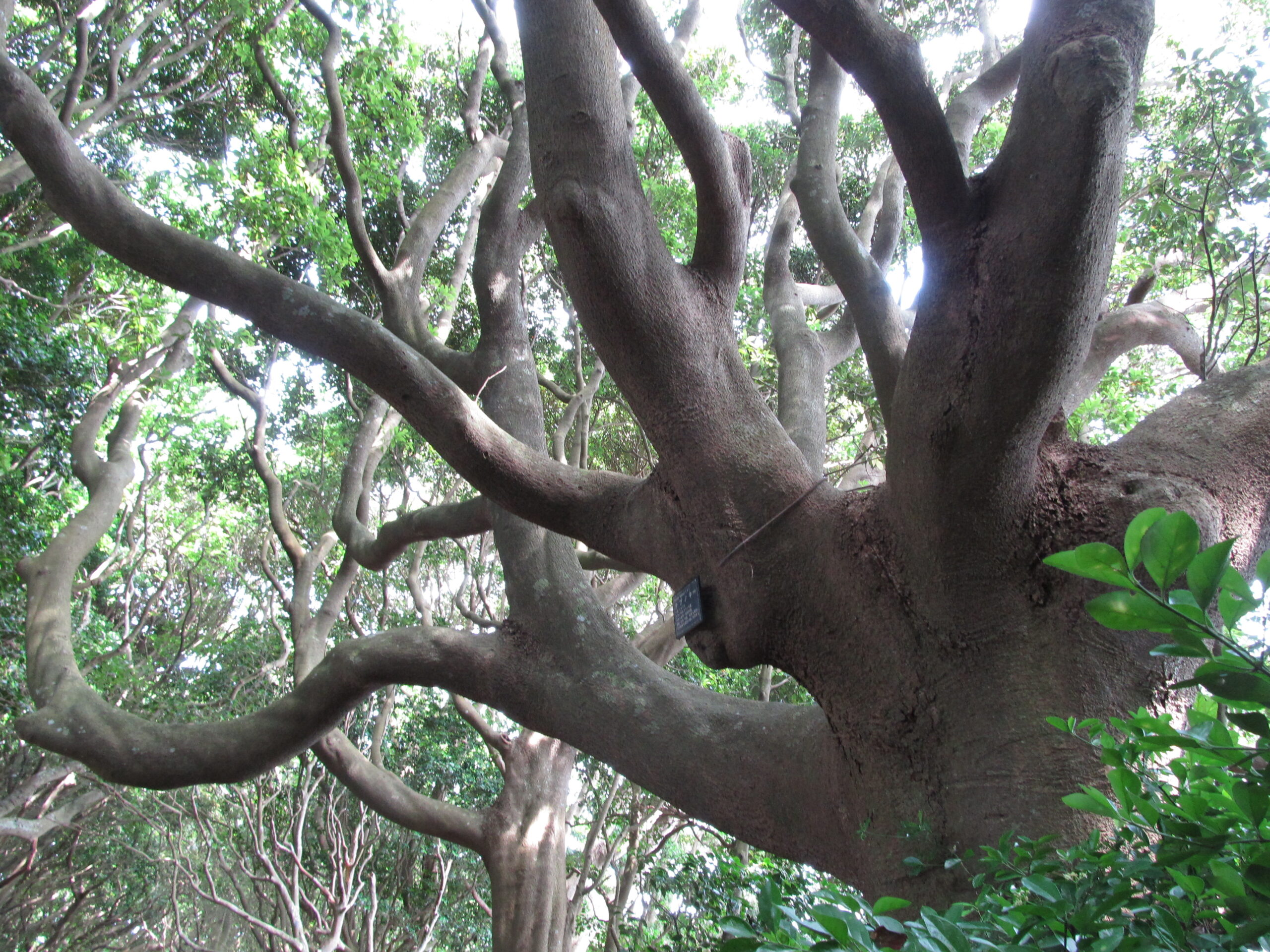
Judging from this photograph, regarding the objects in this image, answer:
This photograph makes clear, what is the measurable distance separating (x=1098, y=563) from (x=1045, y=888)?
0.32m

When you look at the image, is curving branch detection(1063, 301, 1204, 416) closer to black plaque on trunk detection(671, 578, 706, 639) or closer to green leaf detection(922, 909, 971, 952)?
black plaque on trunk detection(671, 578, 706, 639)

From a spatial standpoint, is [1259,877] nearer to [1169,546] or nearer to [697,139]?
[1169,546]

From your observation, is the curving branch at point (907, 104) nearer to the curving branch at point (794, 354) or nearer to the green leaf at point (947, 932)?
the curving branch at point (794, 354)

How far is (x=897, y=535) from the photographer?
1984 millimetres

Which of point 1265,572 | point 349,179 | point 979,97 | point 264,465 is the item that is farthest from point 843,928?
point 264,465

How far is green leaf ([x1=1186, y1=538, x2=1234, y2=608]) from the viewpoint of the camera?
19.8 inches

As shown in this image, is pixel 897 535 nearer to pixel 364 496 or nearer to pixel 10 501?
A: pixel 364 496

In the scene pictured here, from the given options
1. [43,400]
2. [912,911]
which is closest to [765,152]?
[43,400]

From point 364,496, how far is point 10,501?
311 centimetres

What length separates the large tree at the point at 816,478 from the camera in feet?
5.56

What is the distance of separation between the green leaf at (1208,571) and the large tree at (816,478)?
124cm

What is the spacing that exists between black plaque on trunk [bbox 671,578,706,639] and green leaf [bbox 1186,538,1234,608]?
172 cm

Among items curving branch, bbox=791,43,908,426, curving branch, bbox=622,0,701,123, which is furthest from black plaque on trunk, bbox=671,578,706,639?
curving branch, bbox=622,0,701,123

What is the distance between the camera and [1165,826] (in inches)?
24.6
